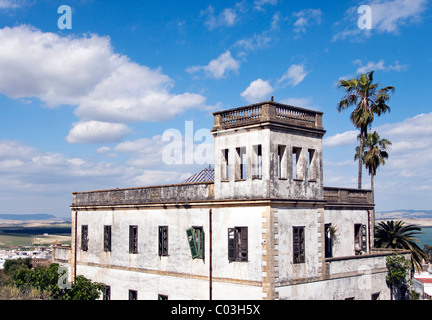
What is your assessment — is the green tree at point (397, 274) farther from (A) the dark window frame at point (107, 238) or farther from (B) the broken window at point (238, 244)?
(A) the dark window frame at point (107, 238)

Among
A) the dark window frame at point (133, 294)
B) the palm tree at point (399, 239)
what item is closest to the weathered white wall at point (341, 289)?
the palm tree at point (399, 239)

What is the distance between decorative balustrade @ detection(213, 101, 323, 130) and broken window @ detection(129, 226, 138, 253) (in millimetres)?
9434

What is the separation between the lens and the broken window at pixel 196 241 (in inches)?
1009

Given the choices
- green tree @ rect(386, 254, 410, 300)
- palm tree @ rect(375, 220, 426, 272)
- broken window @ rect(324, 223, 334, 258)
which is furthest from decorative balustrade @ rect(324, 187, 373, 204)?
green tree @ rect(386, 254, 410, 300)

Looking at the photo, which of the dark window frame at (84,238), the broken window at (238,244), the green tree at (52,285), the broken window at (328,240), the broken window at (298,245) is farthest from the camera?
the dark window frame at (84,238)

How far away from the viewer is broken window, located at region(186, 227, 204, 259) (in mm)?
25641

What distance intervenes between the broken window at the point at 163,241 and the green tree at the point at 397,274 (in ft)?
43.9

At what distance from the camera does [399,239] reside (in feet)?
110

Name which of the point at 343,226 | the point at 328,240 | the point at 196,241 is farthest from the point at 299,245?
the point at 343,226

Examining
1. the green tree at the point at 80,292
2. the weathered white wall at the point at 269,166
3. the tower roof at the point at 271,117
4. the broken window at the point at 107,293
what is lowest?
the broken window at the point at 107,293

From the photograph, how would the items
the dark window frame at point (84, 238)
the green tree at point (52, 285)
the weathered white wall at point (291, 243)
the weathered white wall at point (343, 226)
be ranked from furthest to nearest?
the dark window frame at point (84, 238), the weathered white wall at point (343, 226), the green tree at point (52, 285), the weathered white wall at point (291, 243)

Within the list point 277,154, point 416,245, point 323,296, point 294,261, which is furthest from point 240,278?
point 416,245

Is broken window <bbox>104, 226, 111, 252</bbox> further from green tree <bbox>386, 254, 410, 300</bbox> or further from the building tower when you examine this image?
green tree <bbox>386, 254, 410, 300</bbox>

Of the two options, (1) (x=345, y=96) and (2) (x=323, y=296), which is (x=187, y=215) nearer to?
(2) (x=323, y=296)
